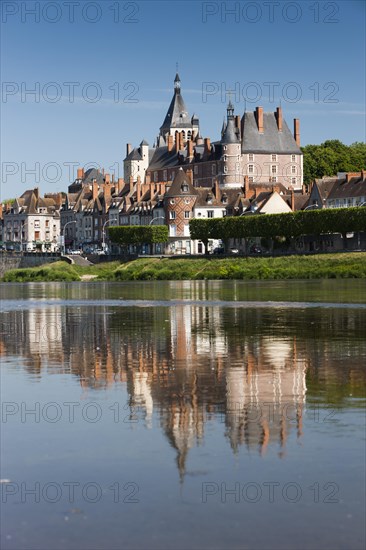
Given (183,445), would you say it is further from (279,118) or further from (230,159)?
(279,118)

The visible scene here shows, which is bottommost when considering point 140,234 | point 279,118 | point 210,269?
point 210,269

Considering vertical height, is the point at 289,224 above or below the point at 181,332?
above

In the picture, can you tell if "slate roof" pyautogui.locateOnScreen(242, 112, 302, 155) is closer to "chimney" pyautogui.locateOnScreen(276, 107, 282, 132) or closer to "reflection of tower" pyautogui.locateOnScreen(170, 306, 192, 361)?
"chimney" pyautogui.locateOnScreen(276, 107, 282, 132)

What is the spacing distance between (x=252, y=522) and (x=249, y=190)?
503ft

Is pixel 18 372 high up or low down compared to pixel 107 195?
down

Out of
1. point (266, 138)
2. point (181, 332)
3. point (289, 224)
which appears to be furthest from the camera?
point (266, 138)

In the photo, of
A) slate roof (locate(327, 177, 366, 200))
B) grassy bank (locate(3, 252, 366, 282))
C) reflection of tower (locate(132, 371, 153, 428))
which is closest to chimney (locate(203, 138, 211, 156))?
slate roof (locate(327, 177, 366, 200))

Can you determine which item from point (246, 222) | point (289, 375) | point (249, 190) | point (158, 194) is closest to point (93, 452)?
point (289, 375)

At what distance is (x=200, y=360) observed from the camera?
27047mm

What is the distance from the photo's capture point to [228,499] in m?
13.3

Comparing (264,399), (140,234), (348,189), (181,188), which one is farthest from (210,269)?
(264,399)

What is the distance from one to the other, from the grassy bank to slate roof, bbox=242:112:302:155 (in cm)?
6133

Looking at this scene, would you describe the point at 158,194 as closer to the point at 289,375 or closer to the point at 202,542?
the point at 289,375

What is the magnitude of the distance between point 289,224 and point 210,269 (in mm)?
12061
